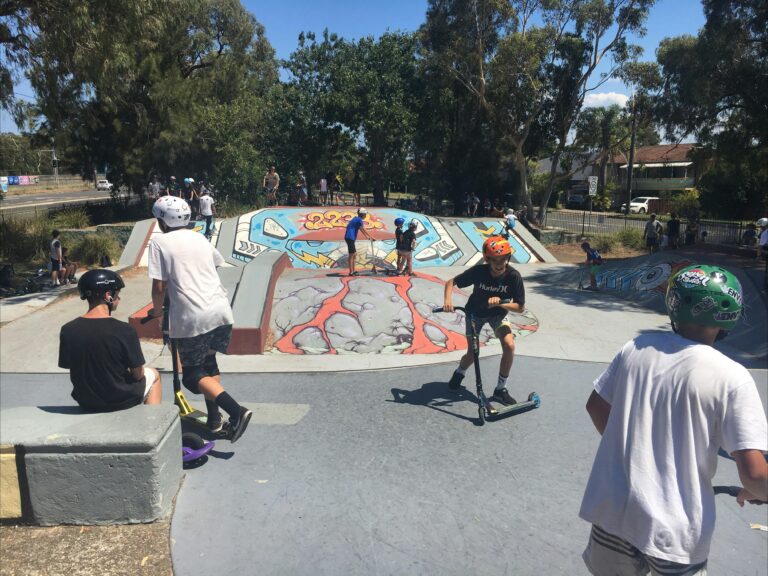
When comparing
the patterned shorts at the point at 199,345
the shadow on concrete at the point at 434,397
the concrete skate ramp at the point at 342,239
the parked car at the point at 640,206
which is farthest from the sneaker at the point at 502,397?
Result: the parked car at the point at 640,206

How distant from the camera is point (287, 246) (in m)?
16.7

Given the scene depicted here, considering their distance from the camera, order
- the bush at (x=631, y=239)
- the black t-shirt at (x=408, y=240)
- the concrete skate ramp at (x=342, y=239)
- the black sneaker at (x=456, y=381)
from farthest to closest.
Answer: the bush at (x=631, y=239), the concrete skate ramp at (x=342, y=239), the black t-shirt at (x=408, y=240), the black sneaker at (x=456, y=381)

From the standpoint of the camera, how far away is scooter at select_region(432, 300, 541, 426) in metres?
5.15

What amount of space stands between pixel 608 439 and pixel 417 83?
96.8 feet

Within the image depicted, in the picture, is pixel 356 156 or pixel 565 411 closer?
pixel 565 411

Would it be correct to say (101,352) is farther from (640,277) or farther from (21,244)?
(21,244)

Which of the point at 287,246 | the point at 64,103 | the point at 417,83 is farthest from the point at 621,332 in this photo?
A: the point at 417,83

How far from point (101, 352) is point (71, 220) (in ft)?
63.6

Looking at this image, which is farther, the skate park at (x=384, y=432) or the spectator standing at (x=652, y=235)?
the spectator standing at (x=652, y=235)

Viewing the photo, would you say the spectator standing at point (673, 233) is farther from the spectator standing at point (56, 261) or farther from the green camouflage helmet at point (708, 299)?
the green camouflage helmet at point (708, 299)

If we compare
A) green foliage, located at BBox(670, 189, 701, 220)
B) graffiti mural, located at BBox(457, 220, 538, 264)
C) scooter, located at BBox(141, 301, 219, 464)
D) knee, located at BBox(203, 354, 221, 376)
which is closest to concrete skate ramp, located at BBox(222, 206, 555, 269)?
graffiti mural, located at BBox(457, 220, 538, 264)

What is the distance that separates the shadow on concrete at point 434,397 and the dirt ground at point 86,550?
278cm

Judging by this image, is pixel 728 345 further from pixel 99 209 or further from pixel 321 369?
pixel 99 209

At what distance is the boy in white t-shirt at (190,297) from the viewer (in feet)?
13.4
